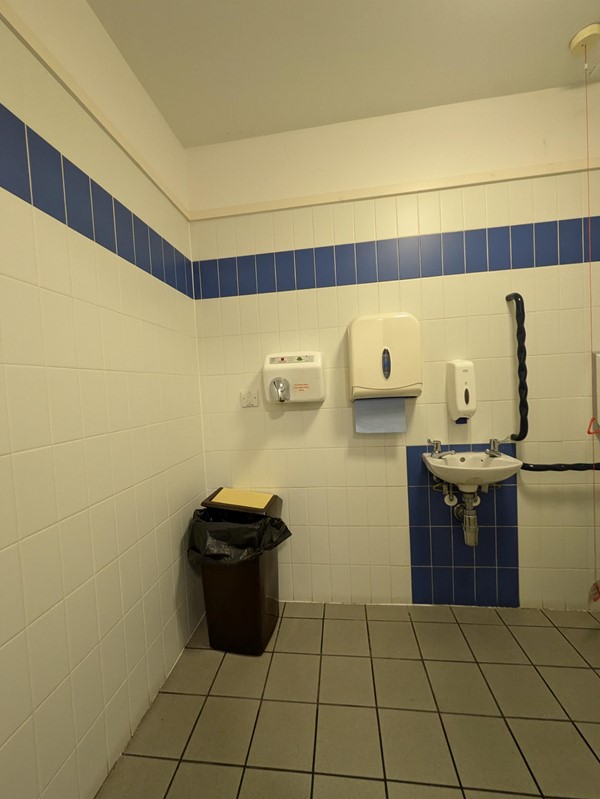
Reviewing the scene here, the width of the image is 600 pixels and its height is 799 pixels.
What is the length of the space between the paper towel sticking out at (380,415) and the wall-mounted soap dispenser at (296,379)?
242mm

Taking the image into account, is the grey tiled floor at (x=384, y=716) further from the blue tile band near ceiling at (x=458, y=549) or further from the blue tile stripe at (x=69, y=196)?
the blue tile stripe at (x=69, y=196)

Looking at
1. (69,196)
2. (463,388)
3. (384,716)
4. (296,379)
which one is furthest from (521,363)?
(69,196)

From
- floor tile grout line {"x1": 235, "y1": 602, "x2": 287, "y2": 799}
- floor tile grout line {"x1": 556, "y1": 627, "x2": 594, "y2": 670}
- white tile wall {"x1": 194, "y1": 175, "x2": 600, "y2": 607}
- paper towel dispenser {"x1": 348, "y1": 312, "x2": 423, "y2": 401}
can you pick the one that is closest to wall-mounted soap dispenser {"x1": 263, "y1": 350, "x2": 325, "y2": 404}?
white tile wall {"x1": 194, "y1": 175, "x2": 600, "y2": 607}

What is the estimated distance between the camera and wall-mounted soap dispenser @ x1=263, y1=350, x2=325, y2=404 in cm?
181

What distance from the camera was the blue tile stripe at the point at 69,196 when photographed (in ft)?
2.93

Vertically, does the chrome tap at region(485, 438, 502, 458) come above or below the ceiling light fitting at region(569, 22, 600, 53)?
below

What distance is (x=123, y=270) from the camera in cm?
133

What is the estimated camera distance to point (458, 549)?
1.87 meters

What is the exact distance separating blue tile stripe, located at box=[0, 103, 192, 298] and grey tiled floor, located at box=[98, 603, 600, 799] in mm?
1859

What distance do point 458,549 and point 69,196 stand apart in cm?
239

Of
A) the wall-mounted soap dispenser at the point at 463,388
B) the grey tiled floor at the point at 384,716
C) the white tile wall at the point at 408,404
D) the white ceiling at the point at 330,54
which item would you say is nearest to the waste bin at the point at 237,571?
the grey tiled floor at the point at 384,716

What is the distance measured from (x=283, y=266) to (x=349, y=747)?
2.16 m

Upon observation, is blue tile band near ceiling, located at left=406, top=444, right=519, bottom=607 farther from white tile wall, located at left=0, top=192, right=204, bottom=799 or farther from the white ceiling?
the white ceiling

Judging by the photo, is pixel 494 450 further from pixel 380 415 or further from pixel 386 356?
pixel 386 356
